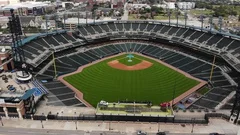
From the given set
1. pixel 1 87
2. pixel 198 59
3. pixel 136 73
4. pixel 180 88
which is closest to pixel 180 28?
pixel 198 59

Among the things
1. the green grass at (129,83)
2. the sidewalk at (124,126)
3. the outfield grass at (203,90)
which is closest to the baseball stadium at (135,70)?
the green grass at (129,83)

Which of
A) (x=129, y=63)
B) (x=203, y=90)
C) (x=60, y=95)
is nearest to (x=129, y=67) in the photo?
(x=129, y=63)

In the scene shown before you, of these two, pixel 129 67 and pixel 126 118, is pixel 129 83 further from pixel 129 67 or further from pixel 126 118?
pixel 126 118

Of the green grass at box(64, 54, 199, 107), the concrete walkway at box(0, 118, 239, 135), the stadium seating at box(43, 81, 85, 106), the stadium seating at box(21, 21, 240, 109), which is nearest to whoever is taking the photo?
the concrete walkway at box(0, 118, 239, 135)

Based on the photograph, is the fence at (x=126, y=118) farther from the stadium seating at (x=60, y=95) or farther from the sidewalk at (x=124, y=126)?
the stadium seating at (x=60, y=95)

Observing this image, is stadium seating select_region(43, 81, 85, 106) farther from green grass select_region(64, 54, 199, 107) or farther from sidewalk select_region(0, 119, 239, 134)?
sidewalk select_region(0, 119, 239, 134)

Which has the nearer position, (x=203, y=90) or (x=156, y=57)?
(x=203, y=90)

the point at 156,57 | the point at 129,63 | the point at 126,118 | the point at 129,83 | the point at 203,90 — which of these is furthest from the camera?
the point at 156,57

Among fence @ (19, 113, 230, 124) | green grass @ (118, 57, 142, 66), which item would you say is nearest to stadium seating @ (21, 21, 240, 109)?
green grass @ (118, 57, 142, 66)
